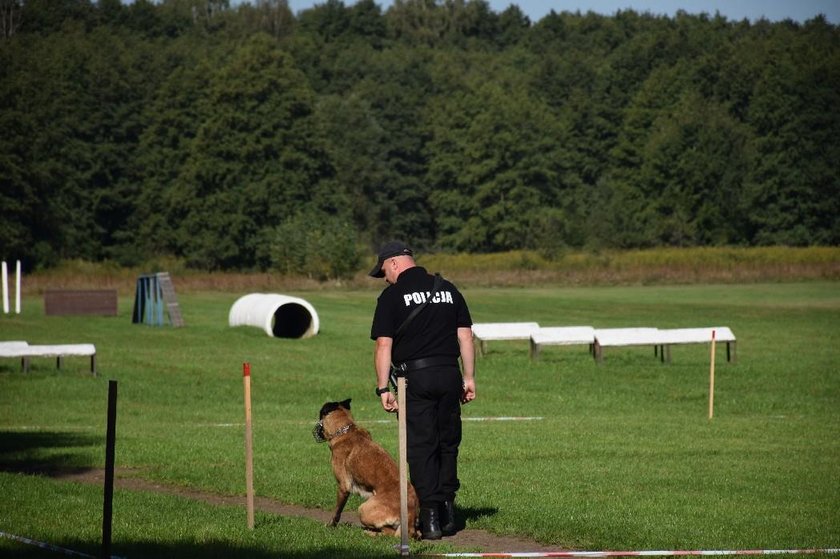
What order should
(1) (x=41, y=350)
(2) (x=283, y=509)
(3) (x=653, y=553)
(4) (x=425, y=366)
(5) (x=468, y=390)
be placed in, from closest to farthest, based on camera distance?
(3) (x=653, y=553) → (4) (x=425, y=366) → (5) (x=468, y=390) → (2) (x=283, y=509) → (1) (x=41, y=350)

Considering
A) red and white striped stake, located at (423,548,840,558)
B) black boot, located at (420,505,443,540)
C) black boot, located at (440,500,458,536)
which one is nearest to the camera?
red and white striped stake, located at (423,548,840,558)

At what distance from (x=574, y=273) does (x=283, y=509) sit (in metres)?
69.2

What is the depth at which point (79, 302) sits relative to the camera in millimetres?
47375

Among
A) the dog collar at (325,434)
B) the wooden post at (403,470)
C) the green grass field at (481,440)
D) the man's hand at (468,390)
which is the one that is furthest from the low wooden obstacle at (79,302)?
the wooden post at (403,470)

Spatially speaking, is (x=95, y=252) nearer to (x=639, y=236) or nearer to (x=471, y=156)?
(x=471, y=156)

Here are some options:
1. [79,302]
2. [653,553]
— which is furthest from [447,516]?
[79,302]

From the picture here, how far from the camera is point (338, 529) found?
11531 millimetres

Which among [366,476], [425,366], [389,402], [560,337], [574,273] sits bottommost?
[560,337]

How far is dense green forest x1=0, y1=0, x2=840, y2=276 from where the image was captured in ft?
329

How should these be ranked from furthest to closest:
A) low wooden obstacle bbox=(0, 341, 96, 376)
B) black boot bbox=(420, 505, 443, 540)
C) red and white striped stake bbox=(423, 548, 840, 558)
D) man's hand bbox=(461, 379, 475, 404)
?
1. low wooden obstacle bbox=(0, 341, 96, 376)
2. man's hand bbox=(461, 379, 475, 404)
3. black boot bbox=(420, 505, 443, 540)
4. red and white striped stake bbox=(423, 548, 840, 558)

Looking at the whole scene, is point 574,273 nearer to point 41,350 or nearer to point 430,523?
point 41,350

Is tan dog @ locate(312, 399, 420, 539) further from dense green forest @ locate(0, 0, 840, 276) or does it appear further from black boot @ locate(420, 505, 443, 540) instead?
dense green forest @ locate(0, 0, 840, 276)

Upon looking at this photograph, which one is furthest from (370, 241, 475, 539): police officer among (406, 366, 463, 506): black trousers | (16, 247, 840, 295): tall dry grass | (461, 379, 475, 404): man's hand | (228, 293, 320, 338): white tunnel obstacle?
(16, 247, 840, 295): tall dry grass

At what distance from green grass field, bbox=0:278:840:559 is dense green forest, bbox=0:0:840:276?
43.1m
